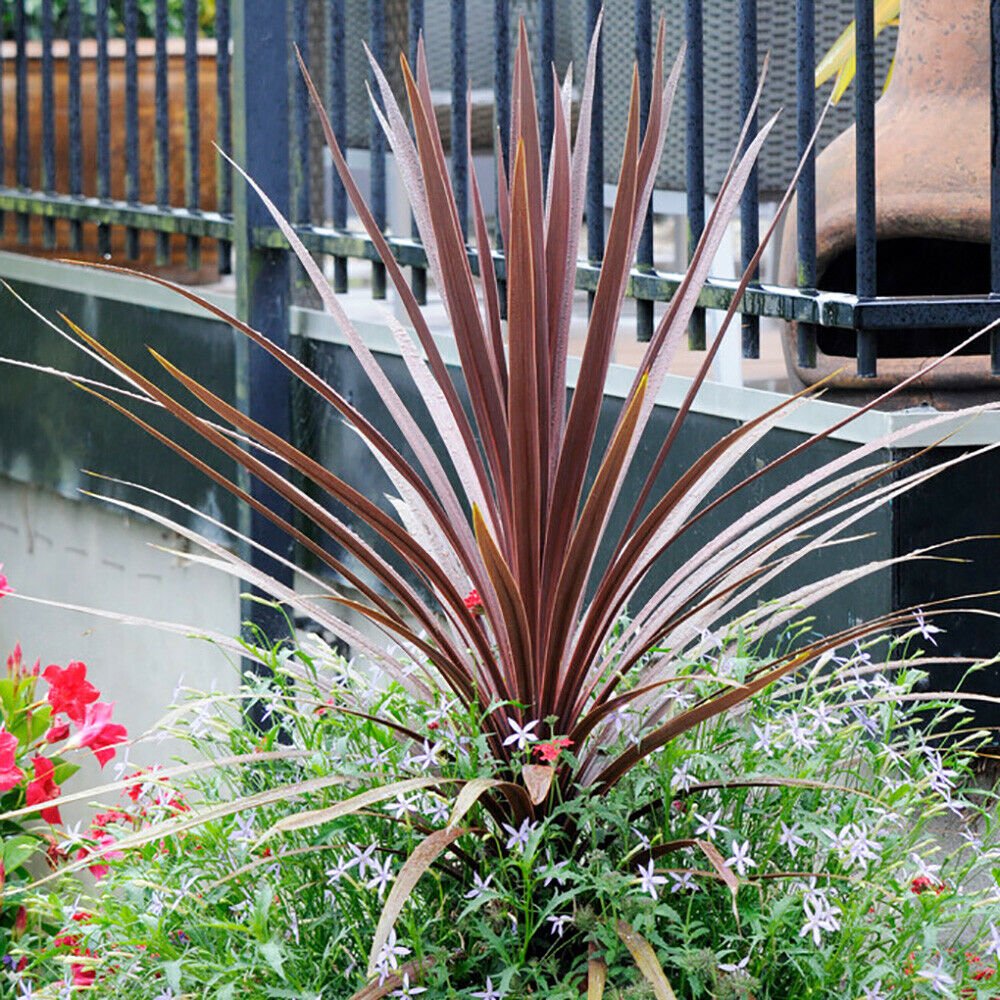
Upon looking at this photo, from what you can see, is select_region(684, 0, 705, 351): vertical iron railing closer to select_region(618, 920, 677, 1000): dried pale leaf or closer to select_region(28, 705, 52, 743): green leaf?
select_region(28, 705, 52, 743): green leaf

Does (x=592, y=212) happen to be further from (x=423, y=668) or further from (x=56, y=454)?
(x=56, y=454)

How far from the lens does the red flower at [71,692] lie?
8.00 feet

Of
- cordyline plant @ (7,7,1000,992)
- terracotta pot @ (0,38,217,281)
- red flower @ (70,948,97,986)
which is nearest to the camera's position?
cordyline plant @ (7,7,1000,992)

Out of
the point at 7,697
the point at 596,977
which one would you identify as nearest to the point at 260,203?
the point at 7,697

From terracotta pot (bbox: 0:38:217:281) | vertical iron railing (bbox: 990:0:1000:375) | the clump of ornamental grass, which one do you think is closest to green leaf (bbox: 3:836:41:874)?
the clump of ornamental grass

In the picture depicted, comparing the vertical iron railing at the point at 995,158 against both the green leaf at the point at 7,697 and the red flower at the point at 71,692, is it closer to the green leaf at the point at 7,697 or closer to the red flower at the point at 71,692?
the red flower at the point at 71,692

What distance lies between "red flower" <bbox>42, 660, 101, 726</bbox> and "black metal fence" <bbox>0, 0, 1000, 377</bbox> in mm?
970

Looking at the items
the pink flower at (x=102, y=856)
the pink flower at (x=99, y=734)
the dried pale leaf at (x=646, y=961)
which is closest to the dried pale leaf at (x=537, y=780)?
the dried pale leaf at (x=646, y=961)

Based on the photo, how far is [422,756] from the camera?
149 centimetres

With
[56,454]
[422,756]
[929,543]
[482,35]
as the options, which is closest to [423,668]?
[422,756]

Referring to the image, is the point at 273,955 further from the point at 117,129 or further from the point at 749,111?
the point at 117,129

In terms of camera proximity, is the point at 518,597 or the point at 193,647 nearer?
the point at 518,597

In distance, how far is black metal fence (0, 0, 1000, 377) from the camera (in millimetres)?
2176

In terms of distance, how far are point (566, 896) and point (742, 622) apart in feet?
1.28
